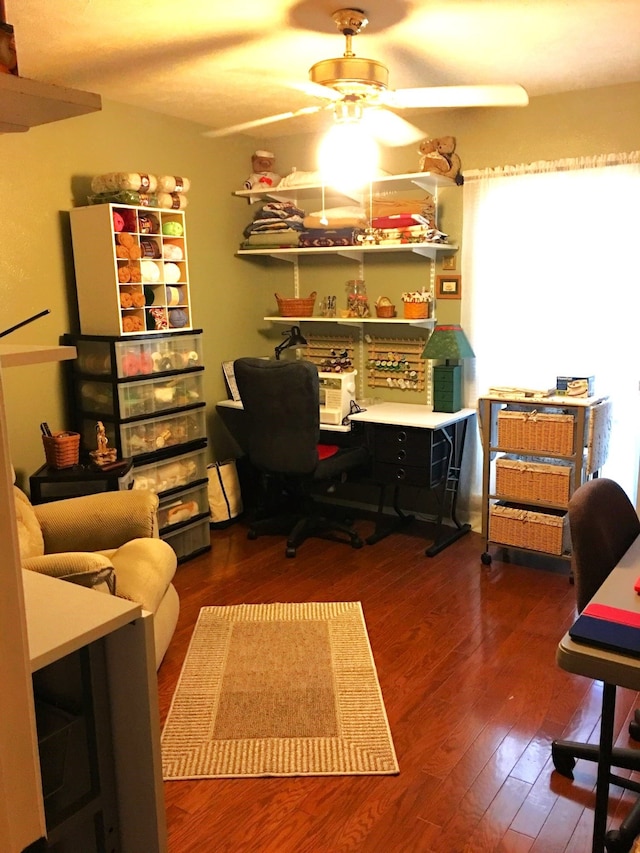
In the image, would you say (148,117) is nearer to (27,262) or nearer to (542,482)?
(27,262)

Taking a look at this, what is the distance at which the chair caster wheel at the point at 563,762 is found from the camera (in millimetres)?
2176

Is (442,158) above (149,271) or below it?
above

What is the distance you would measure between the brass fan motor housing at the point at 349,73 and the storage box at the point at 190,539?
2.34 metres

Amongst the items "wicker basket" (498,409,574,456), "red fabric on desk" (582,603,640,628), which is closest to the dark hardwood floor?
"wicker basket" (498,409,574,456)

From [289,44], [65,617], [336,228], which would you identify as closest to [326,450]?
[336,228]

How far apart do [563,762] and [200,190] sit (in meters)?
3.62

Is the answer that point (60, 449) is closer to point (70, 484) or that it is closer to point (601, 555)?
point (70, 484)

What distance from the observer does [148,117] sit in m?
3.96

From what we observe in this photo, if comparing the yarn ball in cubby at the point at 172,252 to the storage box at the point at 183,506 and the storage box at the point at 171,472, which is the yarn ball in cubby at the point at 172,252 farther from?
the storage box at the point at 183,506

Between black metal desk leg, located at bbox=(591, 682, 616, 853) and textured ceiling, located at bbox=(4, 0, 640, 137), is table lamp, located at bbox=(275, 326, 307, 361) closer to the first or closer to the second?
textured ceiling, located at bbox=(4, 0, 640, 137)

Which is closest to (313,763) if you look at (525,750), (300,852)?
(300,852)

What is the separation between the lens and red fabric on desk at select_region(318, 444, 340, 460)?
12.9 ft

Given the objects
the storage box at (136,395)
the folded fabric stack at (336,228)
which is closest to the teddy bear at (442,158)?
the folded fabric stack at (336,228)

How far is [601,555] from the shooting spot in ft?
6.36
